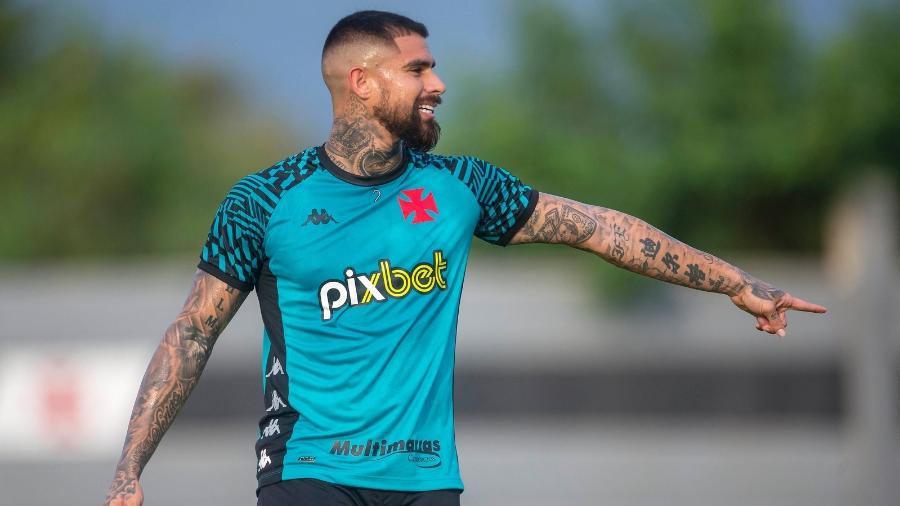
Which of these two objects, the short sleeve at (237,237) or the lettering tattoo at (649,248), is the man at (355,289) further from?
the lettering tattoo at (649,248)

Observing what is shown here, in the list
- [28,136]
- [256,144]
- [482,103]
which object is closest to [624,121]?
[482,103]

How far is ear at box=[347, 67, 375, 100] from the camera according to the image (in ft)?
15.9

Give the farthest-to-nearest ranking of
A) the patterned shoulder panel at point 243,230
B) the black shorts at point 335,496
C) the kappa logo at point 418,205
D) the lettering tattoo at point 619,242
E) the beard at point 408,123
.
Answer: the lettering tattoo at point 619,242
the beard at point 408,123
the kappa logo at point 418,205
the patterned shoulder panel at point 243,230
the black shorts at point 335,496

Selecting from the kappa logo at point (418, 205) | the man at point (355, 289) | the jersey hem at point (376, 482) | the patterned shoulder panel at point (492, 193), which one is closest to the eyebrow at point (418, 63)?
the man at point (355, 289)

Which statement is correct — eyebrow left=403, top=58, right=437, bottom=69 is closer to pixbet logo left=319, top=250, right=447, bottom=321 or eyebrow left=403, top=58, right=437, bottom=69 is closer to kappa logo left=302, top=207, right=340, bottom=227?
kappa logo left=302, top=207, right=340, bottom=227

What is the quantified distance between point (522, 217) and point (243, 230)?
1.07 metres

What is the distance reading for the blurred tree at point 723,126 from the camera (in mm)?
19750

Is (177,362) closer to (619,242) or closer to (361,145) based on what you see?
(361,145)

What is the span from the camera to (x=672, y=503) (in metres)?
18.8

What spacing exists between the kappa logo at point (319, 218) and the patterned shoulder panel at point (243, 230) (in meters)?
0.13

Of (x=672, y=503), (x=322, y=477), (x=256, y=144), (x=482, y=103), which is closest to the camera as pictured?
(x=322, y=477)

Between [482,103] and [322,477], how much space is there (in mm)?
21336

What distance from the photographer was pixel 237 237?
457 centimetres

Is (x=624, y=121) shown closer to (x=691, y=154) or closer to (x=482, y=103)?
(x=691, y=154)
